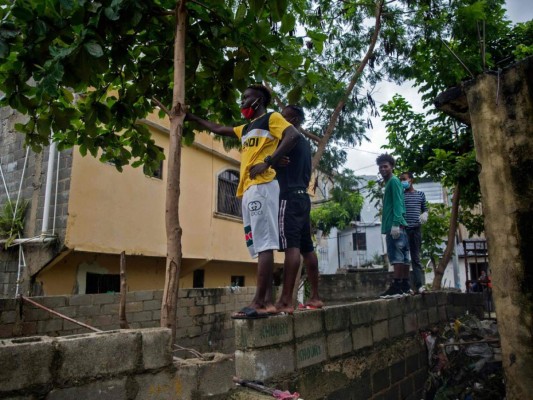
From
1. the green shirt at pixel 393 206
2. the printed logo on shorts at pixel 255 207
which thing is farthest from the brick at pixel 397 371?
the printed logo on shorts at pixel 255 207

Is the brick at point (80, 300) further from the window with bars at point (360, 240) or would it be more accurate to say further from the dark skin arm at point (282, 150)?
the window with bars at point (360, 240)

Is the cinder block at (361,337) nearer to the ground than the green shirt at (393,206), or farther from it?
nearer to the ground

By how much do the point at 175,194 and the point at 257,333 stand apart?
42.4 inches

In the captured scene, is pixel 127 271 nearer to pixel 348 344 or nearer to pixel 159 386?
pixel 348 344

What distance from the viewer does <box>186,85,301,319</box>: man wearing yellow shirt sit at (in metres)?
2.87

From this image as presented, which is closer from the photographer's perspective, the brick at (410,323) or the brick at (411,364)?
the brick at (411,364)

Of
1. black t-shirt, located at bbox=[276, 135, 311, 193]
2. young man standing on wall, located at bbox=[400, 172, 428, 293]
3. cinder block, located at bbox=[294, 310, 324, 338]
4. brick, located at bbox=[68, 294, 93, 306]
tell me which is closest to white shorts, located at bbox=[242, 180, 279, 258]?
black t-shirt, located at bbox=[276, 135, 311, 193]

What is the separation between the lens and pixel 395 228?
5.02m

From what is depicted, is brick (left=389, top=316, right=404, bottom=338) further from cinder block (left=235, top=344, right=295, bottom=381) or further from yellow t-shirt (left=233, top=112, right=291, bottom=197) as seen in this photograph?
yellow t-shirt (left=233, top=112, right=291, bottom=197)

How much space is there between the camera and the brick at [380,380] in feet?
13.8

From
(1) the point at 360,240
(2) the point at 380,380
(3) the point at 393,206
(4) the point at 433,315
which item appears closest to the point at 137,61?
(3) the point at 393,206

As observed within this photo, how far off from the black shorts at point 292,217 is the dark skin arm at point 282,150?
1.37ft

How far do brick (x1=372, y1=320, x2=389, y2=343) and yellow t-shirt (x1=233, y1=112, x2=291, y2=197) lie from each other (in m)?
2.34

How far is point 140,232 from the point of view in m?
10.1
